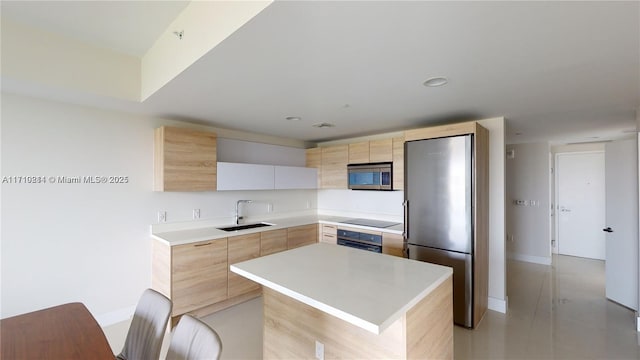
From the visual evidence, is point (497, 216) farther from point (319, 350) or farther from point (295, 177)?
point (295, 177)

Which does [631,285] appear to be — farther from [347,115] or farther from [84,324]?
[84,324]

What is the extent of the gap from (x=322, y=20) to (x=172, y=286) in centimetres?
278

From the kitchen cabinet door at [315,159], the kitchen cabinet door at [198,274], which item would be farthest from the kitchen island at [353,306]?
the kitchen cabinet door at [315,159]

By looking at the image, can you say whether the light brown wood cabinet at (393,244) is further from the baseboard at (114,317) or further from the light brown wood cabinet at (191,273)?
the baseboard at (114,317)

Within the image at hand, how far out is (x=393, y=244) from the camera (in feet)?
11.3

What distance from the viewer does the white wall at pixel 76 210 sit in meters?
2.37

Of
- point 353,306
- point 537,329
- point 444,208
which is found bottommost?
point 537,329

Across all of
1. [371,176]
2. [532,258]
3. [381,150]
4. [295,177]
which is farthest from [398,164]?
[532,258]

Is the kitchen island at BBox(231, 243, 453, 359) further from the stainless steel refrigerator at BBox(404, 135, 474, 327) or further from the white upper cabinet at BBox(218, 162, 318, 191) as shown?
the white upper cabinet at BBox(218, 162, 318, 191)

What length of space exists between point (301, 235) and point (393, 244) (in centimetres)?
134

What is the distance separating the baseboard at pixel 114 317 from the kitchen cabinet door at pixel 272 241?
5.01ft

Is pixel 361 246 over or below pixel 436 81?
below

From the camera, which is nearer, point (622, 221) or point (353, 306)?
point (353, 306)

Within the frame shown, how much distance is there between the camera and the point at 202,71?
1834mm
